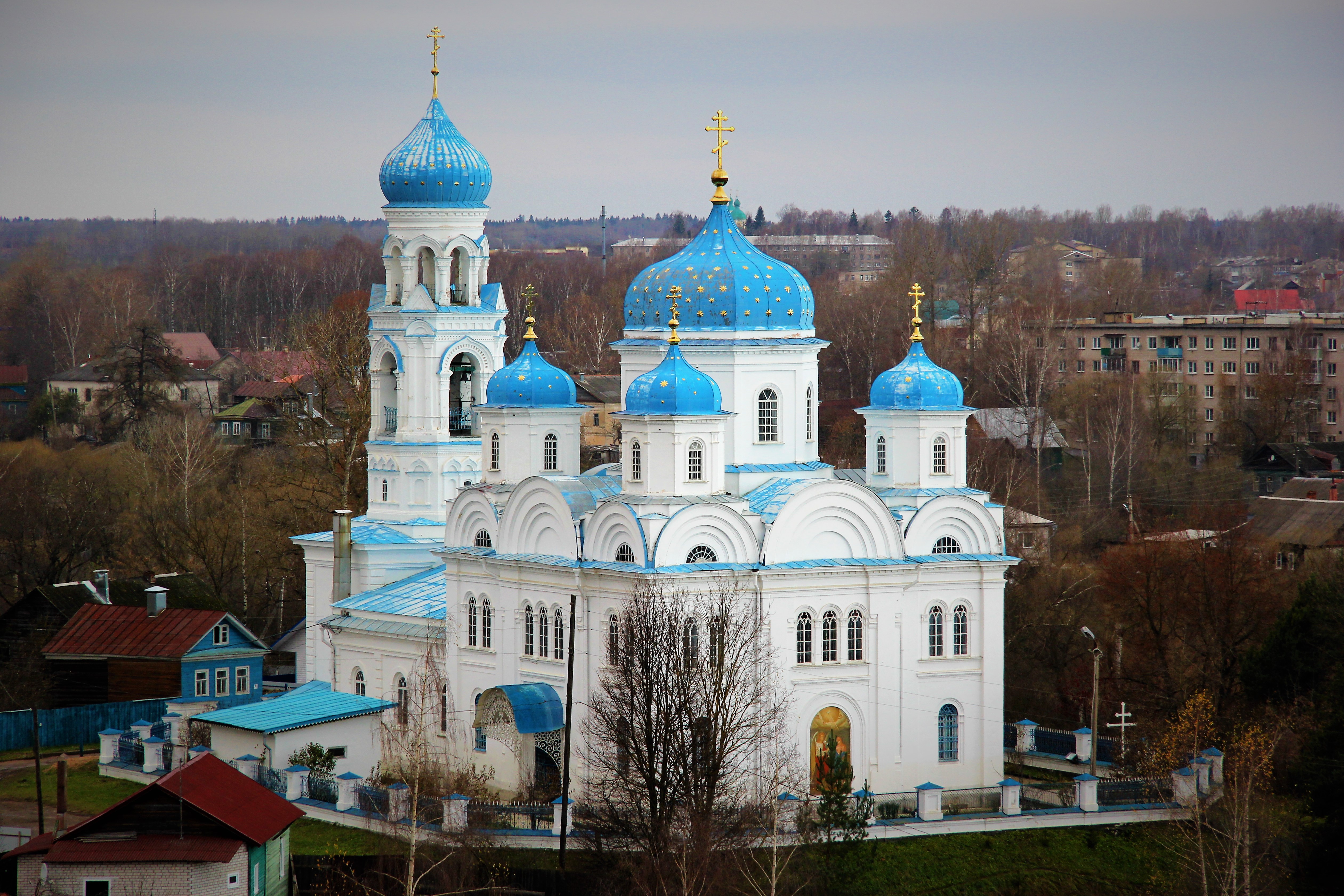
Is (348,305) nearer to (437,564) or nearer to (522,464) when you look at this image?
(437,564)

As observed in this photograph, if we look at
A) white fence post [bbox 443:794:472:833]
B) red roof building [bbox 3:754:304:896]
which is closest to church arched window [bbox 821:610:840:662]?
white fence post [bbox 443:794:472:833]

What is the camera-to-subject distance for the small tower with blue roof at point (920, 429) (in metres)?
27.4

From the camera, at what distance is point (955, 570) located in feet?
88.0

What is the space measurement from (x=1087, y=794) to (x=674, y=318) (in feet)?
27.4

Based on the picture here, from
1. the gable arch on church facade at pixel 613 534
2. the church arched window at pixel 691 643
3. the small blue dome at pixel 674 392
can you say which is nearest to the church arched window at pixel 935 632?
the church arched window at pixel 691 643

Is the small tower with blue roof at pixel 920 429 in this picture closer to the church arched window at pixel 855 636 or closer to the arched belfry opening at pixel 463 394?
the church arched window at pixel 855 636

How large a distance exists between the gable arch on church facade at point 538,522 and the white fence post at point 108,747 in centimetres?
684

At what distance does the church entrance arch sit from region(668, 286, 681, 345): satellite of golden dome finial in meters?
5.31

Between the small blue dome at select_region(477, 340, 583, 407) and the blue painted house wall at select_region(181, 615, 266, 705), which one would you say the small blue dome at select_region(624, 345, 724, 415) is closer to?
the small blue dome at select_region(477, 340, 583, 407)

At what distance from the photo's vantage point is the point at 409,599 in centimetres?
3058

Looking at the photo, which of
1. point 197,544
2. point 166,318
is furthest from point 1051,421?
point 166,318

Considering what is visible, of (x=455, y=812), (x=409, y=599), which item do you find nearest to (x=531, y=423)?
(x=409, y=599)

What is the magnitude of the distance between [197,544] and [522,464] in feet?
45.5

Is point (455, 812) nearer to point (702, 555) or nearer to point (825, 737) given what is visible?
point (702, 555)
